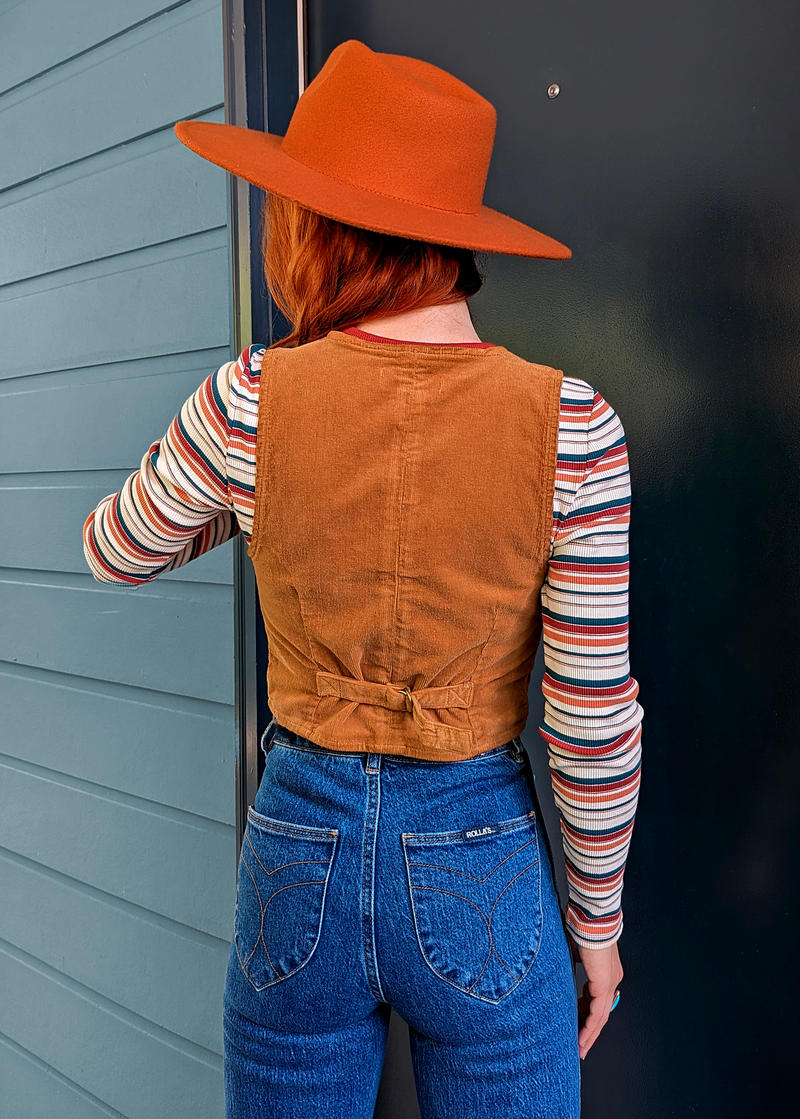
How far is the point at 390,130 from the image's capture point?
0.79 meters

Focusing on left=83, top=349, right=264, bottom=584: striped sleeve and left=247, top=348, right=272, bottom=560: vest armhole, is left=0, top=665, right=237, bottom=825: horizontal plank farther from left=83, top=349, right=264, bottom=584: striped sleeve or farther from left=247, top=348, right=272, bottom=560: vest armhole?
left=247, top=348, right=272, bottom=560: vest armhole

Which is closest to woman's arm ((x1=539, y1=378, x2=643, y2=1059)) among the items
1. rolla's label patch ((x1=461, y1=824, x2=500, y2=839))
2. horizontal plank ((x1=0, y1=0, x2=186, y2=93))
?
rolla's label patch ((x1=461, y1=824, x2=500, y2=839))

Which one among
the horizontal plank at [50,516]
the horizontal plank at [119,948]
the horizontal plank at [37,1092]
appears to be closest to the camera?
the horizontal plank at [119,948]

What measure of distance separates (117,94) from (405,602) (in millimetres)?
1341

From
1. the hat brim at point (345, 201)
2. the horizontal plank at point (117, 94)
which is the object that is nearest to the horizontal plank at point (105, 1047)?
the hat brim at point (345, 201)

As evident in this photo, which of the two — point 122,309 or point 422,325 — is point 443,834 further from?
point 122,309

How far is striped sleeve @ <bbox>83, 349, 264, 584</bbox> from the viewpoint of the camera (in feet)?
2.64

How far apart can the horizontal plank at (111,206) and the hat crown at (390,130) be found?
72cm

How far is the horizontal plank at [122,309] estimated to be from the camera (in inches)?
59.4

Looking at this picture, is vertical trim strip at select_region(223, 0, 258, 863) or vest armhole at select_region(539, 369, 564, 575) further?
vertical trim strip at select_region(223, 0, 258, 863)

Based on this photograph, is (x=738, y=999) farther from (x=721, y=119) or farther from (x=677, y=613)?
(x=721, y=119)

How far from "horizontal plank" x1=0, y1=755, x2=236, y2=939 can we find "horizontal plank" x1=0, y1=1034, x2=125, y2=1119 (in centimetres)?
47

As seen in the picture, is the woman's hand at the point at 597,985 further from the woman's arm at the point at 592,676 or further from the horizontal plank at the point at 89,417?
the horizontal plank at the point at 89,417

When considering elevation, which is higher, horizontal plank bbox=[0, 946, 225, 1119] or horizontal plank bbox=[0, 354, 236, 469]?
horizontal plank bbox=[0, 354, 236, 469]
